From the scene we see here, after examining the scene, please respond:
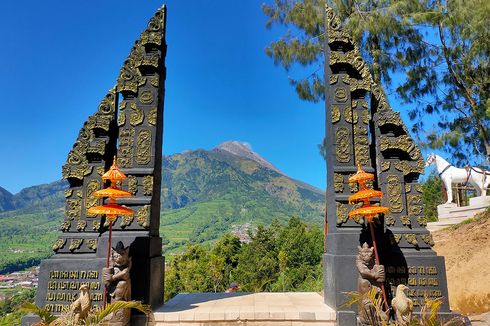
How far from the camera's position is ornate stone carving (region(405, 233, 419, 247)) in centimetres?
676

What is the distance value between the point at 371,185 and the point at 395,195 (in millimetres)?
490

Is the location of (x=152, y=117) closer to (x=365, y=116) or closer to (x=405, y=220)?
(x=365, y=116)

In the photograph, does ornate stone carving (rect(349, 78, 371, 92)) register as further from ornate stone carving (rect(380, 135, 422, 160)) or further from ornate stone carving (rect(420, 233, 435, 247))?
ornate stone carving (rect(420, 233, 435, 247))

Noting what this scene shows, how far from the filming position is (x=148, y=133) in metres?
7.36

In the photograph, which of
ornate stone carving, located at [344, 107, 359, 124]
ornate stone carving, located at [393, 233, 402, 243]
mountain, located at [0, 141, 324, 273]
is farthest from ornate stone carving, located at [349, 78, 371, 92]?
mountain, located at [0, 141, 324, 273]

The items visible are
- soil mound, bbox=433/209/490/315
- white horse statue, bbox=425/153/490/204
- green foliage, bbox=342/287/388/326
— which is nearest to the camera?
green foliage, bbox=342/287/388/326

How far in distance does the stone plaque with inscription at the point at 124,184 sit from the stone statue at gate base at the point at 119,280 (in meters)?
0.39

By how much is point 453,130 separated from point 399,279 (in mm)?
10988

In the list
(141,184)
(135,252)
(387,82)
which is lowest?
(135,252)

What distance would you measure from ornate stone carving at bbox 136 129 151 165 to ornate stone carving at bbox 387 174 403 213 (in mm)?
4912

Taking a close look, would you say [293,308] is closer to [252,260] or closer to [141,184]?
[141,184]

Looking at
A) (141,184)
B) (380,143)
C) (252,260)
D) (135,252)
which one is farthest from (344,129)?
(252,260)

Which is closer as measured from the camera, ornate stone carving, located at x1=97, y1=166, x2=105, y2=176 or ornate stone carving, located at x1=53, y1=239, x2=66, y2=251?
ornate stone carving, located at x1=53, y1=239, x2=66, y2=251

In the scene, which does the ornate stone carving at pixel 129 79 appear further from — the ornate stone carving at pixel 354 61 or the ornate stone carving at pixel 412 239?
the ornate stone carving at pixel 412 239
